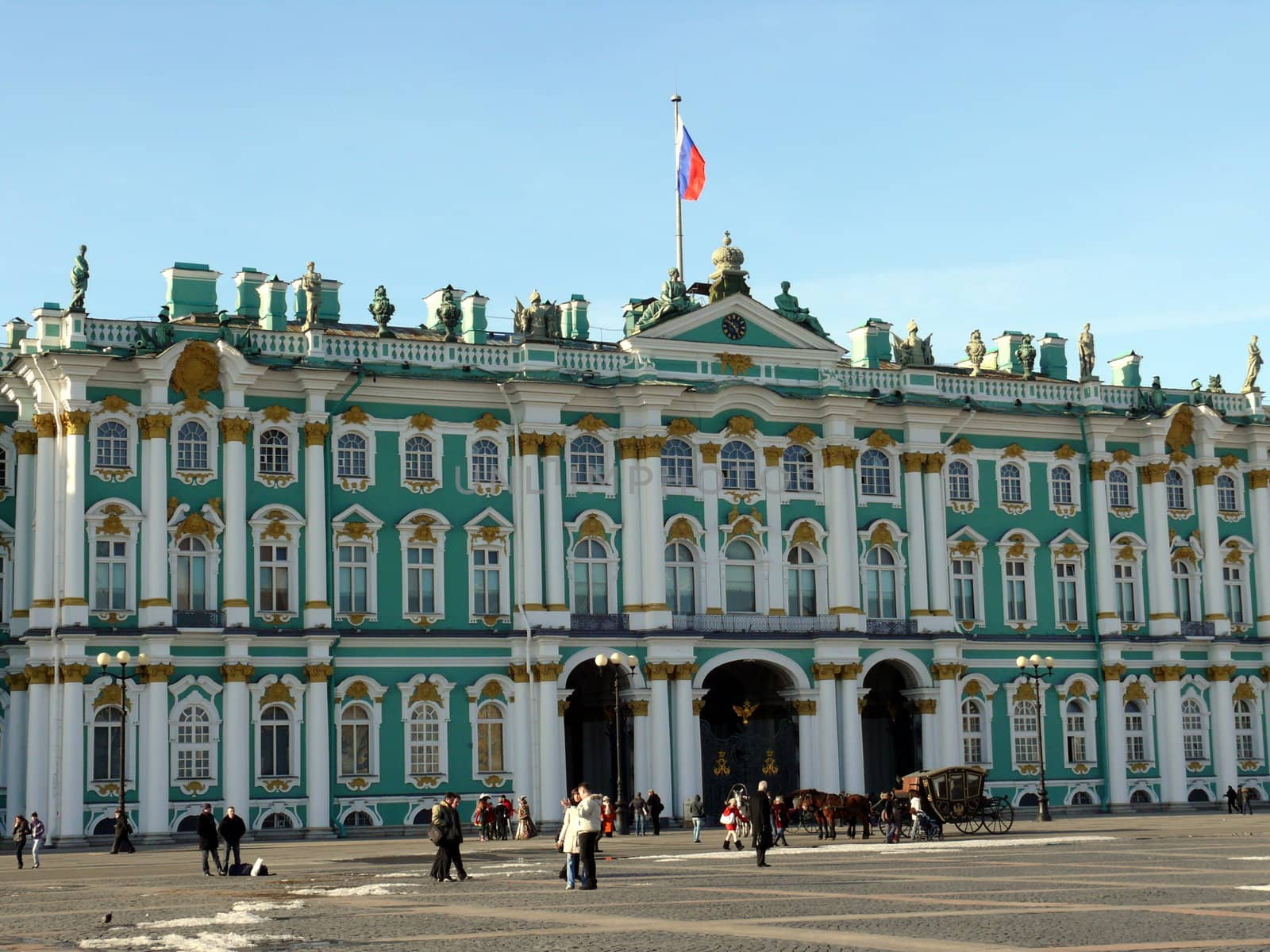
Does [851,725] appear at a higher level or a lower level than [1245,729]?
higher

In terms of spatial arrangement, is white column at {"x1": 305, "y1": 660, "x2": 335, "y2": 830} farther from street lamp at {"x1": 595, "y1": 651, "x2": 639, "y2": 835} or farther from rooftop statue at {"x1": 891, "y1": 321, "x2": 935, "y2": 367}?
rooftop statue at {"x1": 891, "y1": 321, "x2": 935, "y2": 367}

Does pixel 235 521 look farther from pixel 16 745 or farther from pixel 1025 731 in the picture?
pixel 1025 731

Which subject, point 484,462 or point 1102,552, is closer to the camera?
point 484,462

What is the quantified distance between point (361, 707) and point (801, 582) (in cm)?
1597

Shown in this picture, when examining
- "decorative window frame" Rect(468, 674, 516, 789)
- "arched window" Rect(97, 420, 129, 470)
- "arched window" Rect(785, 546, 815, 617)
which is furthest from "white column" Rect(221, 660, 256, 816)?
"arched window" Rect(785, 546, 815, 617)

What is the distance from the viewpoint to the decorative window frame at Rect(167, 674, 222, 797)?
5872cm

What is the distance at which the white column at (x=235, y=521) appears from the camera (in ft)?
196

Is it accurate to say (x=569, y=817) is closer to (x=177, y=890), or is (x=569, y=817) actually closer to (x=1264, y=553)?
(x=177, y=890)

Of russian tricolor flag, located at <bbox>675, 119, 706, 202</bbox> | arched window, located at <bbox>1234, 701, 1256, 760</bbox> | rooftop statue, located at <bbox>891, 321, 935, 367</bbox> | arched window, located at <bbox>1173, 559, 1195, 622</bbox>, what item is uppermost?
russian tricolor flag, located at <bbox>675, 119, 706, 202</bbox>

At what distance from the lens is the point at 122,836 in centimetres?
5272

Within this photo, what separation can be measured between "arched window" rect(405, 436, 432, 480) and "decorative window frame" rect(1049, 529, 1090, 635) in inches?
935

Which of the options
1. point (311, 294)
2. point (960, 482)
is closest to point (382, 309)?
point (311, 294)

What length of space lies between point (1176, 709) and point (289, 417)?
34291mm

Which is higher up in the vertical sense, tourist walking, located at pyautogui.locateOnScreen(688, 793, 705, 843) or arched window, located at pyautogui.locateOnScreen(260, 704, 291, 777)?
arched window, located at pyautogui.locateOnScreen(260, 704, 291, 777)
